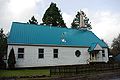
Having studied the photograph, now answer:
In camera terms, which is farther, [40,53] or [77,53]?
[77,53]

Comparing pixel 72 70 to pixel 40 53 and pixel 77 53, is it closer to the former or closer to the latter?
pixel 40 53

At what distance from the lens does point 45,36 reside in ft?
112

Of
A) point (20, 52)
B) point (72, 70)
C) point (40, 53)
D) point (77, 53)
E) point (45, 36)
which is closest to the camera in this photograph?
point (72, 70)

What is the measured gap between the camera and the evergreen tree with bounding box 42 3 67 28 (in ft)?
201

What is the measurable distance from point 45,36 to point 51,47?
270 cm

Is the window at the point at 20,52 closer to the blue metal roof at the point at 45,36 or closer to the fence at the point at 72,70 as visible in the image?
the blue metal roof at the point at 45,36

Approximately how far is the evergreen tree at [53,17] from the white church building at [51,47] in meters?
21.8

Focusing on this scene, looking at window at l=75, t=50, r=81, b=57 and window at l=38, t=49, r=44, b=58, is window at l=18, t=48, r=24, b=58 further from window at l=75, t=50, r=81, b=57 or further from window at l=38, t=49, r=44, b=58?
window at l=75, t=50, r=81, b=57

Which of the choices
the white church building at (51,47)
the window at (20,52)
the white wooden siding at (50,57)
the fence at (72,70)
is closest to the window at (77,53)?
the white church building at (51,47)

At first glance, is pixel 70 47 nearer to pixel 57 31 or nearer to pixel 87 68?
pixel 57 31

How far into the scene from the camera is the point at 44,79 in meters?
17.8

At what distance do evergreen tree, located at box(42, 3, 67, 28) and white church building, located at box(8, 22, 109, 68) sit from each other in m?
21.8

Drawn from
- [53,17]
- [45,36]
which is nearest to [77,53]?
[45,36]

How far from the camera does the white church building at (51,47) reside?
98.5 feet
